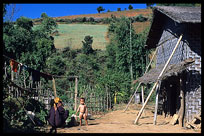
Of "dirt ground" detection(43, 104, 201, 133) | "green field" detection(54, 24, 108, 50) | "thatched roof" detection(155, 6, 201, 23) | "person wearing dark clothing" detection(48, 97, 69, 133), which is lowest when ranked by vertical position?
"dirt ground" detection(43, 104, 201, 133)

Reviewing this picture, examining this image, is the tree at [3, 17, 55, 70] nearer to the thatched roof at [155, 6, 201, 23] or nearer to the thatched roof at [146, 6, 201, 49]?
the thatched roof at [146, 6, 201, 49]

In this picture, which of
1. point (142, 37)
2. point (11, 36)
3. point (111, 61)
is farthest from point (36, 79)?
point (111, 61)

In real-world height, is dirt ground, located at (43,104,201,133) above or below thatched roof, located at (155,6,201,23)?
below

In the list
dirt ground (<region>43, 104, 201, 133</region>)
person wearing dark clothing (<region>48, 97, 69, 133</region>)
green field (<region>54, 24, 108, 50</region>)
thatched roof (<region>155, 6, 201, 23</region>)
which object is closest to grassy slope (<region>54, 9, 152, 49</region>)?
green field (<region>54, 24, 108, 50</region>)

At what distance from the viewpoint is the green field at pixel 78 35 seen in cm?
4062

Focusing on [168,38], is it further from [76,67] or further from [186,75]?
[76,67]

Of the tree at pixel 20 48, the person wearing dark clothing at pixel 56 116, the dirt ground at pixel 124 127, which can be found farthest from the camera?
the tree at pixel 20 48

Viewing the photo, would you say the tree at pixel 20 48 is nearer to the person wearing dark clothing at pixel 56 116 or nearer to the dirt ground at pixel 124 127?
the dirt ground at pixel 124 127

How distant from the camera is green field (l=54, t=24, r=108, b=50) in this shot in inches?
1599

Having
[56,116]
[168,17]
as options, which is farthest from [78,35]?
[56,116]

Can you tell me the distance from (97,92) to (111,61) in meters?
12.4

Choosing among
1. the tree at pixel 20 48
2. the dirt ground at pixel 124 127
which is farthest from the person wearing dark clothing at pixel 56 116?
the tree at pixel 20 48

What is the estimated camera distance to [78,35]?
46125 mm

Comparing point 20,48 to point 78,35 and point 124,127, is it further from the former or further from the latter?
point 78,35
